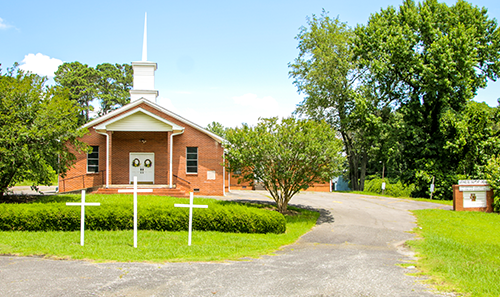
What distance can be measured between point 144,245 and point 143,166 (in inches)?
567

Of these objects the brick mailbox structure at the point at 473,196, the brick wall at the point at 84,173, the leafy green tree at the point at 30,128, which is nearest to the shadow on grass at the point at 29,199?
the leafy green tree at the point at 30,128

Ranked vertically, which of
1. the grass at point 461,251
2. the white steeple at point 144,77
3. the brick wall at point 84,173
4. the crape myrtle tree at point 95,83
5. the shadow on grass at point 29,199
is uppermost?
the crape myrtle tree at point 95,83

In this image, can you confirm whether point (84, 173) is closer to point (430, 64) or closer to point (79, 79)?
point (430, 64)

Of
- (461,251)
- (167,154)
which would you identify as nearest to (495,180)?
(461,251)

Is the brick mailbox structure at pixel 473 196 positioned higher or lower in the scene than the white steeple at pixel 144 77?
lower

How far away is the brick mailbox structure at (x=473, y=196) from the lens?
20.6 metres

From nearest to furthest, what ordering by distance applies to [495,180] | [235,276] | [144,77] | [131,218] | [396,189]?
[235,276] < [131,218] < [495,180] < [144,77] < [396,189]

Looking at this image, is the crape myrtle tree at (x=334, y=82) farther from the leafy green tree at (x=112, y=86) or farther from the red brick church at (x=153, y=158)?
the leafy green tree at (x=112, y=86)

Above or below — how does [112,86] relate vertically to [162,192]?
above

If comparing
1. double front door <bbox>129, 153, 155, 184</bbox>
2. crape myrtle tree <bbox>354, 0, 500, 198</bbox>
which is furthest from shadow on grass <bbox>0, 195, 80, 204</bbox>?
crape myrtle tree <bbox>354, 0, 500, 198</bbox>

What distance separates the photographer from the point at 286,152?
15367 millimetres

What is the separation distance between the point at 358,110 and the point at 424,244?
1903cm

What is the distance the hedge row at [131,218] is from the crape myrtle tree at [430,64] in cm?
2004

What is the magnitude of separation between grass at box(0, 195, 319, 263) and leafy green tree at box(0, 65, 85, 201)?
366 centimetres
